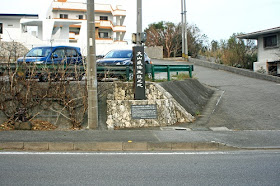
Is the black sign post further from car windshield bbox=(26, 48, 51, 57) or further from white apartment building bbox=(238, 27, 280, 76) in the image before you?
white apartment building bbox=(238, 27, 280, 76)

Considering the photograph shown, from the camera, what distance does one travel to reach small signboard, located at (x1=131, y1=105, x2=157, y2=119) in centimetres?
1126

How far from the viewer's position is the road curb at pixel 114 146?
320 inches

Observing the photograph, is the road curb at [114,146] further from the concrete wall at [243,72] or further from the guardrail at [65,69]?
the concrete wall at [243,72]

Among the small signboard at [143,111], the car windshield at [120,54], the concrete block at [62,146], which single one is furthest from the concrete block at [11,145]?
the car windshield at [120,54]

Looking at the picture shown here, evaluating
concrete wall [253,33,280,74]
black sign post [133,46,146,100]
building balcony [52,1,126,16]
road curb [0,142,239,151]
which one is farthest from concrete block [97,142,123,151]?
building balcony [52,1,126,16]

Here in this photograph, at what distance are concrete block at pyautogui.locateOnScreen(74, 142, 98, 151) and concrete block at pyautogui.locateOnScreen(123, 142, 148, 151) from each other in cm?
76

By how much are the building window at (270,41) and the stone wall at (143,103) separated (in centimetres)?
1985

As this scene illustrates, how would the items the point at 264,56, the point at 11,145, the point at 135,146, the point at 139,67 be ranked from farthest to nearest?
the point at 264,56 < the point at 139,67 < the point at 135,146 < the point at 11,145

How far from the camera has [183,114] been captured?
39.1 ft

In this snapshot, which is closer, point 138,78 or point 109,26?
point 138,78

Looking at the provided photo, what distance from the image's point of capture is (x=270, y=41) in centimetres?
2911

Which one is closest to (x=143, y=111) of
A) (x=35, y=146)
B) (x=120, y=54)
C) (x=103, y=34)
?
(x=35, y=146)

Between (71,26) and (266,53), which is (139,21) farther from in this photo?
(71,26)

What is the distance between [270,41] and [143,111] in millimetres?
21771
